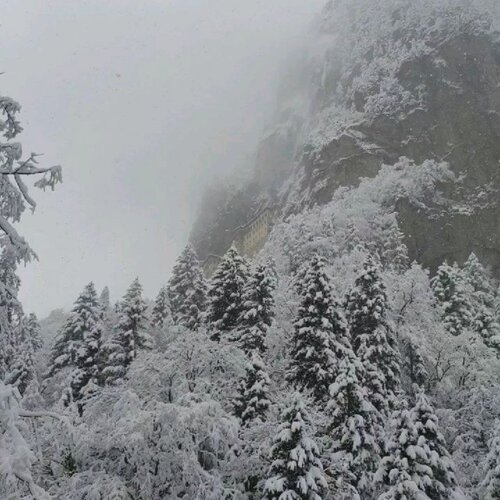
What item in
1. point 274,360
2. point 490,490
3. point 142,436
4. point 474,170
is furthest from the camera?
point 474,170

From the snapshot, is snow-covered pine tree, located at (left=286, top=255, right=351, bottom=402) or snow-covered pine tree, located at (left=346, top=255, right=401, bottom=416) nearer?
snow-covered pine tree, located at (left=286, top=255, right=351, bottom=402)

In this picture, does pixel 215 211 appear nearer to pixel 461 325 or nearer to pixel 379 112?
A: pixel 379 112

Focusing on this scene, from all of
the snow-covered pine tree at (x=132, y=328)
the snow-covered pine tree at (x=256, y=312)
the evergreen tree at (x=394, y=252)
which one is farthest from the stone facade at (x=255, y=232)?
the snow-covered pine tree at (x=256, y=312)

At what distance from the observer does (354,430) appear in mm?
21688

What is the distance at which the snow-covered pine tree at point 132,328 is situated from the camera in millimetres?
34438

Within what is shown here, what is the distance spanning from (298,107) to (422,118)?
52049 mm

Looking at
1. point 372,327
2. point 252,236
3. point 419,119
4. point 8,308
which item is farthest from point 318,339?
point 252,236

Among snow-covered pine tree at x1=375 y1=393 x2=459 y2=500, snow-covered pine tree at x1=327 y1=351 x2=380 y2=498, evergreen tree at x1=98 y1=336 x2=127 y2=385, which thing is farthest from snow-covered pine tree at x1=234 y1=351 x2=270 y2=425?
evergreen tree at x1=98 y1=336 x2=127 y2=385

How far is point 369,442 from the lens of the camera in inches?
846

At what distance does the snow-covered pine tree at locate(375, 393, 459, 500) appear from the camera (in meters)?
17.8

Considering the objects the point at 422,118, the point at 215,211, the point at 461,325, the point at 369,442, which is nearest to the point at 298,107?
the point at 215,211

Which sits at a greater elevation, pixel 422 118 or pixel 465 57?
pixel 465 57

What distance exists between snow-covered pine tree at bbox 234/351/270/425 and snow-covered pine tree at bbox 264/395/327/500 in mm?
4073

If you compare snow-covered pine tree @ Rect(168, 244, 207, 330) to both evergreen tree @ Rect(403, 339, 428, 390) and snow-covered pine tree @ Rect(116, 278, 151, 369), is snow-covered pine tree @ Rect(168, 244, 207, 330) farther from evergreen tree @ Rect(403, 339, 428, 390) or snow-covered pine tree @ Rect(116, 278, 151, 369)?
evergreen tree @ Rect(403, 339, 428, 390)
